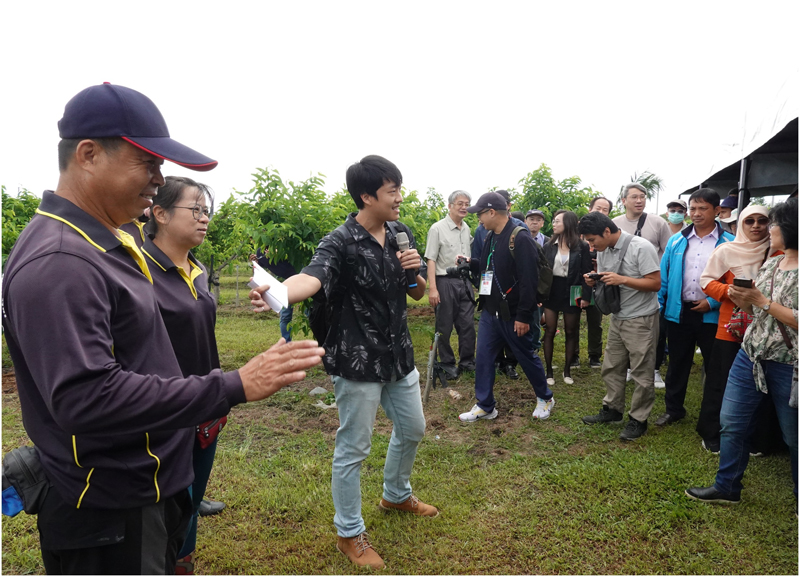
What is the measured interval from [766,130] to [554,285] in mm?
2712

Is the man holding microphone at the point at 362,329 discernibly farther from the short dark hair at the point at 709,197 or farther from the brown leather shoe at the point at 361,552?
the short dark hair at the point at 709,197

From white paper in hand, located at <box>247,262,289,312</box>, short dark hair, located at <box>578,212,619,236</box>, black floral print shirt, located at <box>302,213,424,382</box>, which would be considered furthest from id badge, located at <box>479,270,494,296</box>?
white paper in hand, located at <box>247,262,289,312</box>

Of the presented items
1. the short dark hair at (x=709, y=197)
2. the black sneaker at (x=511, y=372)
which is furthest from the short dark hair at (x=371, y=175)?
the black sneaker at (x=511, y=372)

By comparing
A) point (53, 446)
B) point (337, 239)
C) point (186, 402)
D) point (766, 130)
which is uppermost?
point (766, 130)

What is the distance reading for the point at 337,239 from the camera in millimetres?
2826

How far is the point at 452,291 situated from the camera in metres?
7.04

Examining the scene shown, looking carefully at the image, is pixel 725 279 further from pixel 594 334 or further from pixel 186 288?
pixel 186 288

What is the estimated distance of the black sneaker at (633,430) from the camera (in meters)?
4.60

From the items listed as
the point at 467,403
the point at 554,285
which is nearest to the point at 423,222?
the point at 554,285

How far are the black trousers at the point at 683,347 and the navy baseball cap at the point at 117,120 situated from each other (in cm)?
465

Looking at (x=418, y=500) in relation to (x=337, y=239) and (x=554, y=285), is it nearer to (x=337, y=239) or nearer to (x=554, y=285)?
(x=337, y=239)

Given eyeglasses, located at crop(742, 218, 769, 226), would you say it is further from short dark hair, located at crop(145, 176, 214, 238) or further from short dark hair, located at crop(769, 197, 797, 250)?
short dark hair, located at crop(145, 176, 214, 238)

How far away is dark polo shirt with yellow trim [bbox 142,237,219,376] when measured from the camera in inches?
92.5

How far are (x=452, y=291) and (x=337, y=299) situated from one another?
14.2 ft
